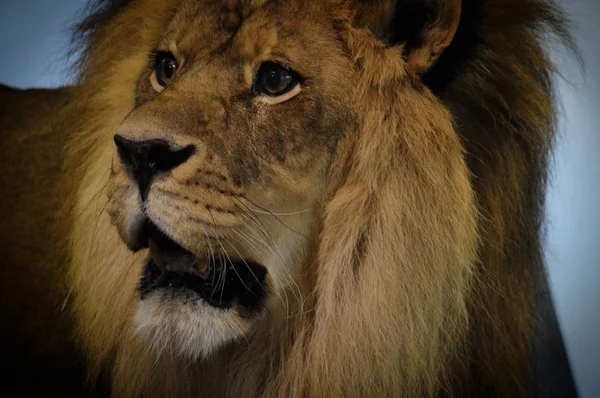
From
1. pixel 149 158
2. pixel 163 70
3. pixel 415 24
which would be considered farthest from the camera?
pixel 163 70

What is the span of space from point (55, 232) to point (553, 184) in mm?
997

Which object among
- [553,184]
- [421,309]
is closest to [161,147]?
[421,309]

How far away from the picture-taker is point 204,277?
1.02m

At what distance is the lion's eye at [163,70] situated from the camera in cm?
118

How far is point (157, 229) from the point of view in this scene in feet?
3.22

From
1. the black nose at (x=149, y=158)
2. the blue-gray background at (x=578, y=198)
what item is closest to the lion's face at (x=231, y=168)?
the black nose at (x=149, y=158)

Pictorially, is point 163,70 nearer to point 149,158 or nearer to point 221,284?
point 149,158

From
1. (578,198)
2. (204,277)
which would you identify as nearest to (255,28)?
(204,277)

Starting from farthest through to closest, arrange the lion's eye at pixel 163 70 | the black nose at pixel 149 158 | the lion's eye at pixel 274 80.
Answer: the lion's eye at pixel 163 70, the lion's eye at pixel 274 80, the black nose at pixel 149 158

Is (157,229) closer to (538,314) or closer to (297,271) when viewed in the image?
(297,271)

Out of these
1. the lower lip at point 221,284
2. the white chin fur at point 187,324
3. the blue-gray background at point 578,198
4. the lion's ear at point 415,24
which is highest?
the lion's ear at point 415,24

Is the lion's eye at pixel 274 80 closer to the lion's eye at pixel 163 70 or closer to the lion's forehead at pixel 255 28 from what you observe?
the lion's forehead at pixel 255 28

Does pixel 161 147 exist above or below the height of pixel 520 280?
above

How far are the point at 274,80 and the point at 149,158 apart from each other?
0.80 feet
